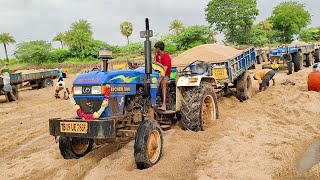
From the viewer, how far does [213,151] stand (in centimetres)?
552

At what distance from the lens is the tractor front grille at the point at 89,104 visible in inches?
206

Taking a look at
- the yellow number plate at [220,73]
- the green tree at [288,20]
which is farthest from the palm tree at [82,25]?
the yellow number plate at [220,73]

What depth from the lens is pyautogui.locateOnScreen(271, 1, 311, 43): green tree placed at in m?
54.3

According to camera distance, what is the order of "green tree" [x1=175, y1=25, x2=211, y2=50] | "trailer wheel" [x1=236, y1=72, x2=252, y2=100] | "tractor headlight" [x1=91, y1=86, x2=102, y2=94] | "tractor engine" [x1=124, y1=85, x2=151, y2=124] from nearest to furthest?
"tractor headlight" [x1=91, y1=86, x2=102, y2=94]
"tractor engine" [x1=124, y1=85, x2=151, y2=124]
"trailer wheel" [x1=236, y1=72, x2=252, y2=100]
"green tree" [x1=175, y1=25, x2=211, y2=50]

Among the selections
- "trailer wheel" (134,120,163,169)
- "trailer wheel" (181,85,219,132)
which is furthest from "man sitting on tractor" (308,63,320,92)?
"trailer wheel" (134,120,163,169)

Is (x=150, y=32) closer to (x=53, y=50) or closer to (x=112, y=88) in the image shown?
(x=112, y=88)

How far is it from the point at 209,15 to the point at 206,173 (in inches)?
1738

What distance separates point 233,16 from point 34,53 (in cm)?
2641

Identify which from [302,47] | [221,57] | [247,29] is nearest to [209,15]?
[247,29]

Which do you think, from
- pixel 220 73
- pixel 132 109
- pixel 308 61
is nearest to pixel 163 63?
pixel 132 109

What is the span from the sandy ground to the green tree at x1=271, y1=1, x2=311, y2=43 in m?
48.7

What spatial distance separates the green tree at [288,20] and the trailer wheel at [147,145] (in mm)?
53761

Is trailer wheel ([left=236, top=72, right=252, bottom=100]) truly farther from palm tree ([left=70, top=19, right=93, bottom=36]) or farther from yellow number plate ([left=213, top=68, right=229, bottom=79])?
palm tree ([left=70, top=19, right=93, bottom=36])

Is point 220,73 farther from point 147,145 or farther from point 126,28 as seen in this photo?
point 126,28
